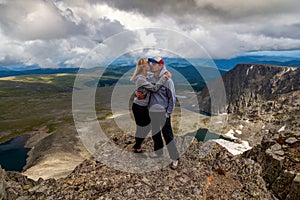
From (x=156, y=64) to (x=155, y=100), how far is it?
7.79 ft

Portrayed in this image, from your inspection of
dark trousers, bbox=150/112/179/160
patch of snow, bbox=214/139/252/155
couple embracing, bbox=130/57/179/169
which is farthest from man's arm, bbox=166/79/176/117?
patch of snow, bbox=214/139/252/155

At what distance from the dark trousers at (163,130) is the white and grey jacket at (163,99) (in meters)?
0.39

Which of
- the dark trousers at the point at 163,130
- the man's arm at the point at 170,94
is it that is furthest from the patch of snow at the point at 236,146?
the man's arm at the point at 170,94

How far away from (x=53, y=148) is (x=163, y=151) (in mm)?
112328

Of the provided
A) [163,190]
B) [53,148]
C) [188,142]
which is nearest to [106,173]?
[163,190]

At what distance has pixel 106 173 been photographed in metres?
16.6

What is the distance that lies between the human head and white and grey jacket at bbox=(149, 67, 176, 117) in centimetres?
28

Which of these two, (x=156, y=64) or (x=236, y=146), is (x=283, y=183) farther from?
(x=236, y=146)

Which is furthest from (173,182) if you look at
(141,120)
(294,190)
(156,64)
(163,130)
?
(294,190)

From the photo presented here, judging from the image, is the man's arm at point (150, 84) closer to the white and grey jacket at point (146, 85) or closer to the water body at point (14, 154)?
the white and grey jacket at point (146, 85)

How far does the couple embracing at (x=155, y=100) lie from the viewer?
1554 cm

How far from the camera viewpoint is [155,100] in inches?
637

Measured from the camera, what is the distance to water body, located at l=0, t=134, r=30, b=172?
11588 centimetres

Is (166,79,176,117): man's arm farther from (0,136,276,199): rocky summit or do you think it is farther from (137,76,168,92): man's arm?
(0,136,276,199): rocky summit
